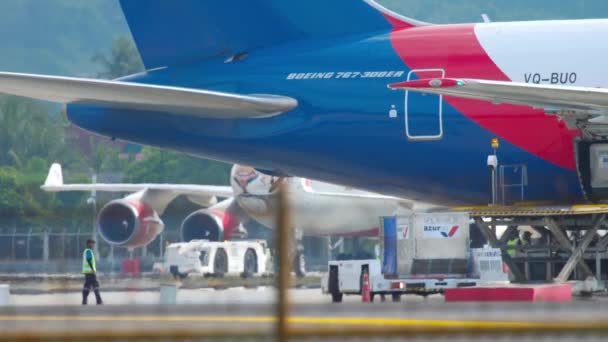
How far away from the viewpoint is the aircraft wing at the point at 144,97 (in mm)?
20391

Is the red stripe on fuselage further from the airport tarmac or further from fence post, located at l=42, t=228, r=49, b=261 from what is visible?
fence post, located at l=42, t=228, r=49, b=261

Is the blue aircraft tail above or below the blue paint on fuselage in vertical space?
above

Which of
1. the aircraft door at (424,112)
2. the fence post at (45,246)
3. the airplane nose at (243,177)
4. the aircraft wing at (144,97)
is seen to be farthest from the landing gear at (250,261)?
the fence post at (45,246)

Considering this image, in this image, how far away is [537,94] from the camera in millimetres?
19141

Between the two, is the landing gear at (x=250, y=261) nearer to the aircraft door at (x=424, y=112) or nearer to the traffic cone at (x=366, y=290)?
the traffic cone at (x=366, y=290)

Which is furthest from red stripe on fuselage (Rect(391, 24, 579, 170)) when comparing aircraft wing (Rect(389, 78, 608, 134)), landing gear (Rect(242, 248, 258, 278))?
landing gear (Rect(242, 248, 258, 278))

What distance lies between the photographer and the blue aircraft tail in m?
23.0

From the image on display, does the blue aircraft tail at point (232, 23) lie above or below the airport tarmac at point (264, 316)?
above

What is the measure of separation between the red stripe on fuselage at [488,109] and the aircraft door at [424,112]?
0.45 feet

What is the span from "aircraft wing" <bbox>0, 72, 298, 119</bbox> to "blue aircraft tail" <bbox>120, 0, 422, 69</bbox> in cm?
154

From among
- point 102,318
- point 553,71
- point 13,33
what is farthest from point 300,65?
point 13,33

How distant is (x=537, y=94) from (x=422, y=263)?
398 cm

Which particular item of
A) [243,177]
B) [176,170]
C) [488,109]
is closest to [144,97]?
[488,109]

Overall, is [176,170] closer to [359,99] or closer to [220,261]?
[220,261]
